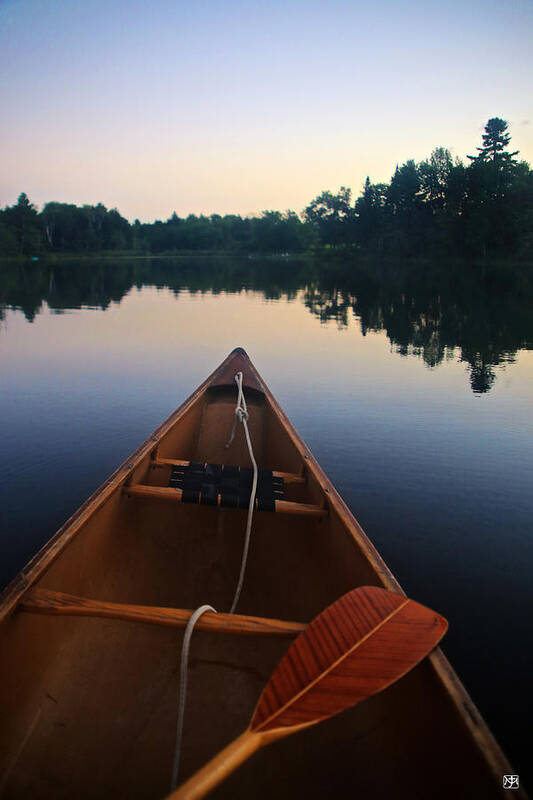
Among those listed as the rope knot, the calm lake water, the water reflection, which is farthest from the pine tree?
the rope knot

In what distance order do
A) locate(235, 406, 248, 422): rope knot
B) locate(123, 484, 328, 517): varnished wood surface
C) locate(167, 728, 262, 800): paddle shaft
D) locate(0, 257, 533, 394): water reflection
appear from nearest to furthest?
1. locate(167, 728, 262, 800): paddle shaft
2. locate(123, 484, 328, 517): varnished wood surface
3. locate(235, 406, 248, 422): rope knot
4. locate(0, 257, 533, 394): water reflection

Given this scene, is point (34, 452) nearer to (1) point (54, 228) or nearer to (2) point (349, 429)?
(2) point (349, 429)

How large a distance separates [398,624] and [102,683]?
1294mm

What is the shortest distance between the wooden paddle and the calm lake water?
4.28 feet

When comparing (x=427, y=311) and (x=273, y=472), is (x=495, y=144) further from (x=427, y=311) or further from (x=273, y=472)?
(x=273, y=472)

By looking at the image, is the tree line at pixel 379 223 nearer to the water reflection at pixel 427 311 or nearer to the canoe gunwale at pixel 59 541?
the water reflection at pixel 427 311

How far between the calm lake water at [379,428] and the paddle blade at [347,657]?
130 cm

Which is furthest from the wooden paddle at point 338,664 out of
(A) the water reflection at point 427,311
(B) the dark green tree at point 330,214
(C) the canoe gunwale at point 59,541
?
(B) the dark green tree at point 330,214

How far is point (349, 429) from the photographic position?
19.4 feet

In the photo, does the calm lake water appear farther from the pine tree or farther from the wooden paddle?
the pine tree

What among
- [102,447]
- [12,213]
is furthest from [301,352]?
[12,213]

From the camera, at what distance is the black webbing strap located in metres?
2.79

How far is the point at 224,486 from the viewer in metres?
2.93

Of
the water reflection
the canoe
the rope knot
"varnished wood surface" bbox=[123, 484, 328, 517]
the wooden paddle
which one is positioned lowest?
the canoe
